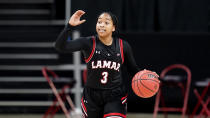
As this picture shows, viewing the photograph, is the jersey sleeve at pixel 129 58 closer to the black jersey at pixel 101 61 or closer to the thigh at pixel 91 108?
the black jersey at pixel 101 61

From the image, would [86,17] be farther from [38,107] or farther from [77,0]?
[38,107]

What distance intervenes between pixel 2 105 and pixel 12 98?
255 millimetres

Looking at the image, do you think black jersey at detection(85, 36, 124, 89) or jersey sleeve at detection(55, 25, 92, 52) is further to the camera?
black jersey at detection(85, 36, 124, 89)

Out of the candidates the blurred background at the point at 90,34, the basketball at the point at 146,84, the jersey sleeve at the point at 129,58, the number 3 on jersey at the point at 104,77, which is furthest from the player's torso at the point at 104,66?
the blurred background at the point at 90,34

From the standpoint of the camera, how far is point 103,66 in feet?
12.5

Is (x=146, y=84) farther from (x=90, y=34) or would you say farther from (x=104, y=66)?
(x=90, y=34)

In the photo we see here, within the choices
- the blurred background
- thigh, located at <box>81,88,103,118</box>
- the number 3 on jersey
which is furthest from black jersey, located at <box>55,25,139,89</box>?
the blurred background

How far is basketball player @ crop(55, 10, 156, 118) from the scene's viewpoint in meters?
3.76

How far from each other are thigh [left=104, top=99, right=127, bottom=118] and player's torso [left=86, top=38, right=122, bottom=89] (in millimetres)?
179

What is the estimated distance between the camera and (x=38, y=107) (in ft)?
25.6

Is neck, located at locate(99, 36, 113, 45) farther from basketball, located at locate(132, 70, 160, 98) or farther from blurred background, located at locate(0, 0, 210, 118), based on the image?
blurred background, located at locate(0, 0, 210, 118)

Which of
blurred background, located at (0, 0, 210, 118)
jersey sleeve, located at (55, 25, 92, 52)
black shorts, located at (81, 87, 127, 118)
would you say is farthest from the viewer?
blurred background, located at (0, 0, 210, 118)

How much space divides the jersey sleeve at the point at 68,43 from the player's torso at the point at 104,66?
0.32ft

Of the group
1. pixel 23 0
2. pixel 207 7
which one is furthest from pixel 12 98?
pixel 207 7
